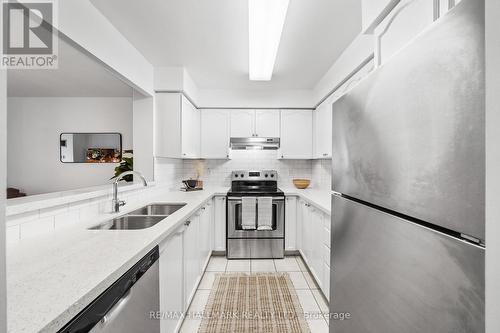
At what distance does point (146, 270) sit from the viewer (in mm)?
1143

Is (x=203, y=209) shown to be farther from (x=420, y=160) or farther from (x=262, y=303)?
(x=420, y=160)

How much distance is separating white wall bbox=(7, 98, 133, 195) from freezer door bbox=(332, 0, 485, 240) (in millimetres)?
4313

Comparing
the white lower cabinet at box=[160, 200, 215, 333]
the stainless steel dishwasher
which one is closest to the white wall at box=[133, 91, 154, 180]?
the white lower cabinet at box=[160, 200, 215, 333]

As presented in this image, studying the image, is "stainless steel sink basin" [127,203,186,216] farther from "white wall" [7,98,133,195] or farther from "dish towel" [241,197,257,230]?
"white wall" [7,98,133,195]

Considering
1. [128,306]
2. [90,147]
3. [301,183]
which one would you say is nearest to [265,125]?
[301,183]

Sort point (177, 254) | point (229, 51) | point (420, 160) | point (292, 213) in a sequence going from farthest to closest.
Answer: point (292, 213), point (229, 51), point (177, 254), point (420, 160)

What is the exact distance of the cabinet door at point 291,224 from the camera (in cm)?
334

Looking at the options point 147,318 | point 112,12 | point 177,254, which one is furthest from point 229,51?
point 147,318

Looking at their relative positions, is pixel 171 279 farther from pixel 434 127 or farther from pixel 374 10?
pixel 374 10

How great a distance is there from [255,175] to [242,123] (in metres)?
0.84

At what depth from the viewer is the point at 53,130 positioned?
13.3 ft

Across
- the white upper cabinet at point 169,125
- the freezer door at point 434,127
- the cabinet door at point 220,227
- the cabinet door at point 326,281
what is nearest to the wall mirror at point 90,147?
the white upper cabinet at point 169,125

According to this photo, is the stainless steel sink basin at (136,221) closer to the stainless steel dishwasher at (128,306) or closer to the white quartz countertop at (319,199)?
the stainless steel dishwasher at (128,306)

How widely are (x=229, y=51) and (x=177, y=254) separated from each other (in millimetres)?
1924
